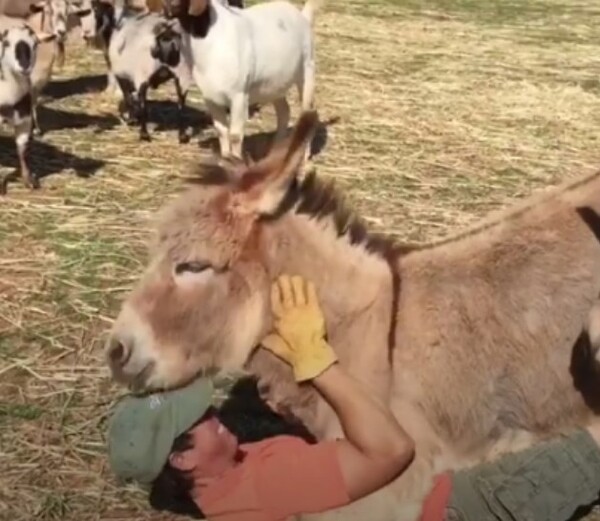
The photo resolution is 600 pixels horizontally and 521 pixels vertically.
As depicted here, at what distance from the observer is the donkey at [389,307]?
11.6 ft

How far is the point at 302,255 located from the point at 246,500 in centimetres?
70

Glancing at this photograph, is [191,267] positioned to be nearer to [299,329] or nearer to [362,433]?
[299,329]

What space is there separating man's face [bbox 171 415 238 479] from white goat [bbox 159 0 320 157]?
16.3 feet

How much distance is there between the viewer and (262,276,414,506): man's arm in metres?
3.46

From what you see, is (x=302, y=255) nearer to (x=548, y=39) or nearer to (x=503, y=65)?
(x=503, y=65)

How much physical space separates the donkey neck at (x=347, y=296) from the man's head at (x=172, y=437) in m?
0.42

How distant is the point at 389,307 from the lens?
3.70 m

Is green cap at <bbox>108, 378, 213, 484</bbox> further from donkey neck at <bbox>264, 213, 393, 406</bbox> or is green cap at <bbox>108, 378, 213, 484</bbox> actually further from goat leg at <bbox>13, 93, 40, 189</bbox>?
goat leg at <bbox>13, 93, 40, 189</bbox>

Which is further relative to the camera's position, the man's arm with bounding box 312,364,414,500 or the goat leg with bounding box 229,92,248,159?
the goat leg with bounding box 229,92,248,159

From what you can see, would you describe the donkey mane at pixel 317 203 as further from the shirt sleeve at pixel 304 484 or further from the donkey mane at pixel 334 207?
the shirt sleeve at pixel 304 484

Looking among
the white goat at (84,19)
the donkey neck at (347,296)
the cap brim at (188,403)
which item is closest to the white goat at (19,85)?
the white goat at (84,19)

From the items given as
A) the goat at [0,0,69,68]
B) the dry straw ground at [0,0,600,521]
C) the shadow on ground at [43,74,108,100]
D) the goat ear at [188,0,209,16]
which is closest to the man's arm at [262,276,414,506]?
the dry straw ground at [0,0,600,521]

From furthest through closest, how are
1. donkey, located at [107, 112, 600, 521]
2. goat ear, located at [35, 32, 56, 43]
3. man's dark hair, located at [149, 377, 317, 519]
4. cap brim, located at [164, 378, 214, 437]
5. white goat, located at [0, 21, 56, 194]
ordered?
goat ear, located at [35, 32, 56, 43], white goat, located at [0, 21, 56, 194], man's dark hair, located at [149, 377, 317, 519], cap brim, located at [164, 378, 214, 437], donkey, located at [107, 112, 600, 521]

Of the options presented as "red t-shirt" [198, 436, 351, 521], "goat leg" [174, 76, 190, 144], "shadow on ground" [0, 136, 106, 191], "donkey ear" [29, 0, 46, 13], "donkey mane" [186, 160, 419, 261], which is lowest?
"goat leg" [174, 76, 190, 144]
